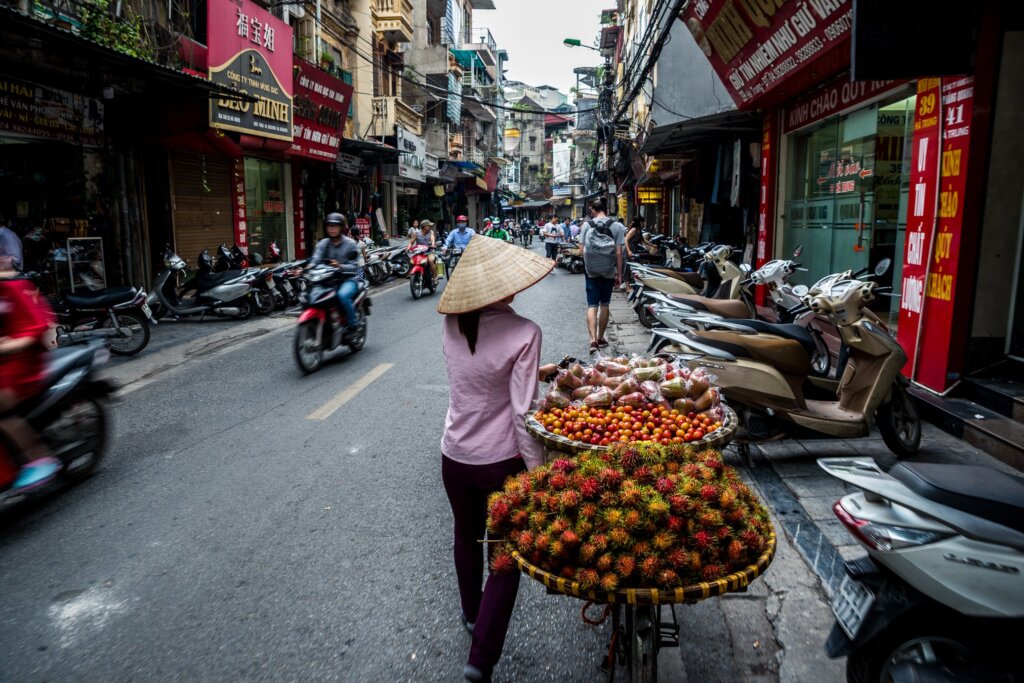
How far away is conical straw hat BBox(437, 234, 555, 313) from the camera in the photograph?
260 cm

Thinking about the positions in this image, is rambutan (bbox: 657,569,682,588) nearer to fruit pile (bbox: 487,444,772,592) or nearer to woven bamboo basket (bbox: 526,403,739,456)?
fruit pile (bbox: 487,444,772,592)

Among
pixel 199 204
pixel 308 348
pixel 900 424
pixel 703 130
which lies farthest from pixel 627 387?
pixel 199 204

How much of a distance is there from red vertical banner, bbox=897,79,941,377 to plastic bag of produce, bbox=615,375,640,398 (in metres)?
4.09

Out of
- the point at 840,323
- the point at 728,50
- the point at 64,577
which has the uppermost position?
the point at 728,50

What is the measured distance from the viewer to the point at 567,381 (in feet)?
10.4

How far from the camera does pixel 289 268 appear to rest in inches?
511

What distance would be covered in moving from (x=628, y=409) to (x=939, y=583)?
1.26 metres

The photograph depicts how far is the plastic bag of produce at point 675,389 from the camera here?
3.15m

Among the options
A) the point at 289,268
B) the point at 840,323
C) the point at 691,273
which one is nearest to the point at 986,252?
Result: the point at 840,323

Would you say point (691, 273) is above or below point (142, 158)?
below

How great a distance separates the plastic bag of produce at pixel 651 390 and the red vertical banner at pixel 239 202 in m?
15.3

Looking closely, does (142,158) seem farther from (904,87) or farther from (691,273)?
(904,87)

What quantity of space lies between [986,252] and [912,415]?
1.71 metres

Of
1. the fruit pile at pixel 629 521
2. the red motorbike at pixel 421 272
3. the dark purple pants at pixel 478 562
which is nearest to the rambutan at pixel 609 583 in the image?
the fruit pile at pixel 629 521
